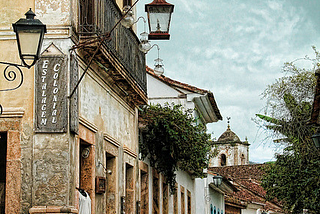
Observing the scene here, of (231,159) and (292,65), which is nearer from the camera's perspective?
(292,65)

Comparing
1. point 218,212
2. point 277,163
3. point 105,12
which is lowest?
point 218,212

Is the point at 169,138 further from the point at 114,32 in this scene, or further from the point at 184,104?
the point at 184,104

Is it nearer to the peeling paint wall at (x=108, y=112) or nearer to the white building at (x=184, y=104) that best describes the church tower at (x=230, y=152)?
the white building at (x=184, y=104)

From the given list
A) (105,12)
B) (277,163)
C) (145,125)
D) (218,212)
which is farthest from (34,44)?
(218,212)

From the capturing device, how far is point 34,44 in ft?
21.3

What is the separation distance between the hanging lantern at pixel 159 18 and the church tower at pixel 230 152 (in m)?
65.0

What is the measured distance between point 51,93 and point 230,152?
68.6 m

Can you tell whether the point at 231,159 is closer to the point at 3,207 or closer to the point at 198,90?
the point at 198,90

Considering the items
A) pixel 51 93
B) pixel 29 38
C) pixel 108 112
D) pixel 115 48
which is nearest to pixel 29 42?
pixel 29 38

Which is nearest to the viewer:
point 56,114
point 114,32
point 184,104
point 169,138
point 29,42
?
point 29,42

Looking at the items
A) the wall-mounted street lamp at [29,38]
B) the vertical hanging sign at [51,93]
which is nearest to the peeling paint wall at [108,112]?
the vertical hanging sign at [51,93]

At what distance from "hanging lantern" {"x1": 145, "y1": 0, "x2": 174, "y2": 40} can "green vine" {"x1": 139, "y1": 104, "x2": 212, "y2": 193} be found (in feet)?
16.3

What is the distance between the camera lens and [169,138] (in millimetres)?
15625

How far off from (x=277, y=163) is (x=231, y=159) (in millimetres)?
57028
